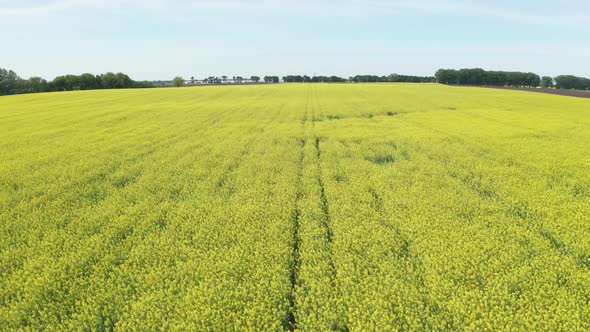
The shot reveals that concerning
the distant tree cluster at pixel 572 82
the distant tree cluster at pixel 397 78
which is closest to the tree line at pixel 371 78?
the distant tree cluster at pixel 397 78

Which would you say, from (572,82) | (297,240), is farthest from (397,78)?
(297,240)

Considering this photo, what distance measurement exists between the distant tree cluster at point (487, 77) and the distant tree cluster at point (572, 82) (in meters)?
10.1

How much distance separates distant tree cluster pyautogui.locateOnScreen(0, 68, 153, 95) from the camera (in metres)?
93.8

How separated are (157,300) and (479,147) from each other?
1633 cm

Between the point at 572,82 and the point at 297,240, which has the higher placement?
the point at 572,82

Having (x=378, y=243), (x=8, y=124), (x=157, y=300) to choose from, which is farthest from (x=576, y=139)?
(x=8, y=124)

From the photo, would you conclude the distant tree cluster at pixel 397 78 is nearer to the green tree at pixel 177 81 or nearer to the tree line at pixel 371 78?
the tree line at pixel 371 78

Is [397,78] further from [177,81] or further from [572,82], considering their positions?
[177,81]

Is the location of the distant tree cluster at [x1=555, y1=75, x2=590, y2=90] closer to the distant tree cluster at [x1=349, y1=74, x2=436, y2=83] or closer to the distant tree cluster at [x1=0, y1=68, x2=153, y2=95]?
the distant tree cluster at [x1=349, y1=74, x2=436, y2=83]

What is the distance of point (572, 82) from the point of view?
129000mm

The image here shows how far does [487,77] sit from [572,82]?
102ft

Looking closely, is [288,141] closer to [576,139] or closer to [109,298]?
[109,298]

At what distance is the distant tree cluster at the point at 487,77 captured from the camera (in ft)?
454

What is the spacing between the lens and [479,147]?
1614 centimetres
